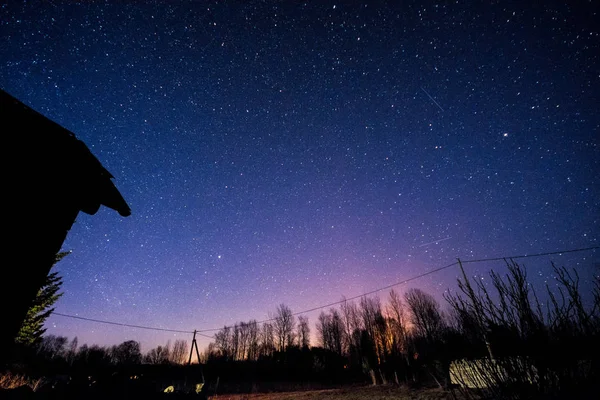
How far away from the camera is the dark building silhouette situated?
3352 millimetres

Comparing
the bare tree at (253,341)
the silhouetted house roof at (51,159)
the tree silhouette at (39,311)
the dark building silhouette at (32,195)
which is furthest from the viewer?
the bare tree at (253,341)

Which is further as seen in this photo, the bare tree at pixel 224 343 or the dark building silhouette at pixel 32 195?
the bare tree at pixel 224 343

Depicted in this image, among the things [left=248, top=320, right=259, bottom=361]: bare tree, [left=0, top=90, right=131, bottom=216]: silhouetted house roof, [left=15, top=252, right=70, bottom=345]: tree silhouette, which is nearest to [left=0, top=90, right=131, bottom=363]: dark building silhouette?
[left=0, top=90, right=131, bottom=216]: silhouetted house roof

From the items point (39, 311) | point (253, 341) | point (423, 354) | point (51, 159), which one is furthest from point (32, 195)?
point (253, 341)

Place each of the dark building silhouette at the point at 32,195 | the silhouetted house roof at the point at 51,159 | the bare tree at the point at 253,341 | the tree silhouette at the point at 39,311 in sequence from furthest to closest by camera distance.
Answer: the bare tree at the point at 253,341 < the tree silhouette at the point at 39,311 < the silhouetted house roof at the point at 51,159 < the dark building silhouette at the point at 32,195

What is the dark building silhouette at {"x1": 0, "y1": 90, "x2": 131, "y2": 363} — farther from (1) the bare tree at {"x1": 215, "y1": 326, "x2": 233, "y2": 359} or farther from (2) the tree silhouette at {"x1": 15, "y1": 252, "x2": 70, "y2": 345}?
(1) the bare tree at {"x1": 215, "y1": 326, "x2": 233, "y2": 359}

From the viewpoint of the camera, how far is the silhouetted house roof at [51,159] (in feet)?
11.7

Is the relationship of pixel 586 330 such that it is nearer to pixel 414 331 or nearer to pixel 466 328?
pixel 466 328

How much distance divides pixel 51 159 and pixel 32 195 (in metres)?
0.66

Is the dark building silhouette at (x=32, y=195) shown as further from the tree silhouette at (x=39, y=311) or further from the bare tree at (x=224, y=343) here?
the bare tree at (x=224, y=343)

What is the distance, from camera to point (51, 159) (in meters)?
3.98

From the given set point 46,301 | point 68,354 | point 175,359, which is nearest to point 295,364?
point 46,301

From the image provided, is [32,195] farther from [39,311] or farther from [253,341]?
[253,341]

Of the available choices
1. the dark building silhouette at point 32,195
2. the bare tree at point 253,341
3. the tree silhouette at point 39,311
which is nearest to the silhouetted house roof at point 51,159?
the dark building silhouette at point 32,195
